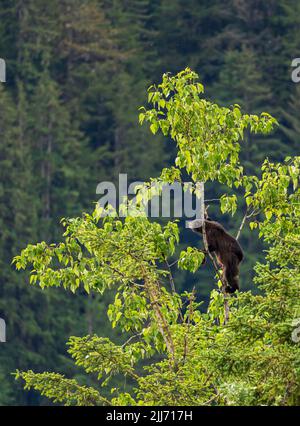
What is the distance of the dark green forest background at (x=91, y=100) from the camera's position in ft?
168

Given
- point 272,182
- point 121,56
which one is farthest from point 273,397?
point 121,56

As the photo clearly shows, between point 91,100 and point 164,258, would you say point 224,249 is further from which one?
point 91,100

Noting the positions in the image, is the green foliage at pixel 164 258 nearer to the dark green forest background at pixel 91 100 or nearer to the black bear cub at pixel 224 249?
the black bear cub at pixel 224 249

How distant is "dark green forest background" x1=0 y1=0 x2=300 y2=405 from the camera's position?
168 ft

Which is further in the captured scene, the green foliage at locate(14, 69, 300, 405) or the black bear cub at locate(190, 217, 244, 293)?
the black bear cub at locate(190, 217, 244, 293)

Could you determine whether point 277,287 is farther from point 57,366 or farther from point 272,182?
point 57,366

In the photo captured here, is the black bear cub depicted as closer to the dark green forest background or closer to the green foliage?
the green foliage

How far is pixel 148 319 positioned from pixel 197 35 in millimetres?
51941

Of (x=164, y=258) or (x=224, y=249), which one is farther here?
(x=224, y=249)

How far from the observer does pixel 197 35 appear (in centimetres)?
6769

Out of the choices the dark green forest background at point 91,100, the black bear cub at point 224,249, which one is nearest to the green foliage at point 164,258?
the black bear cub at point 224,249

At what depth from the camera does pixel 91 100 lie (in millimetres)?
62969

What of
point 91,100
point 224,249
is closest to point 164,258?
point 224,249

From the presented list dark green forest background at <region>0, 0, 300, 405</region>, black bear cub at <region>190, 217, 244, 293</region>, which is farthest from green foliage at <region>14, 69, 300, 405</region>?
dark green forest background at <region>0, 0, 300, 405</region>
